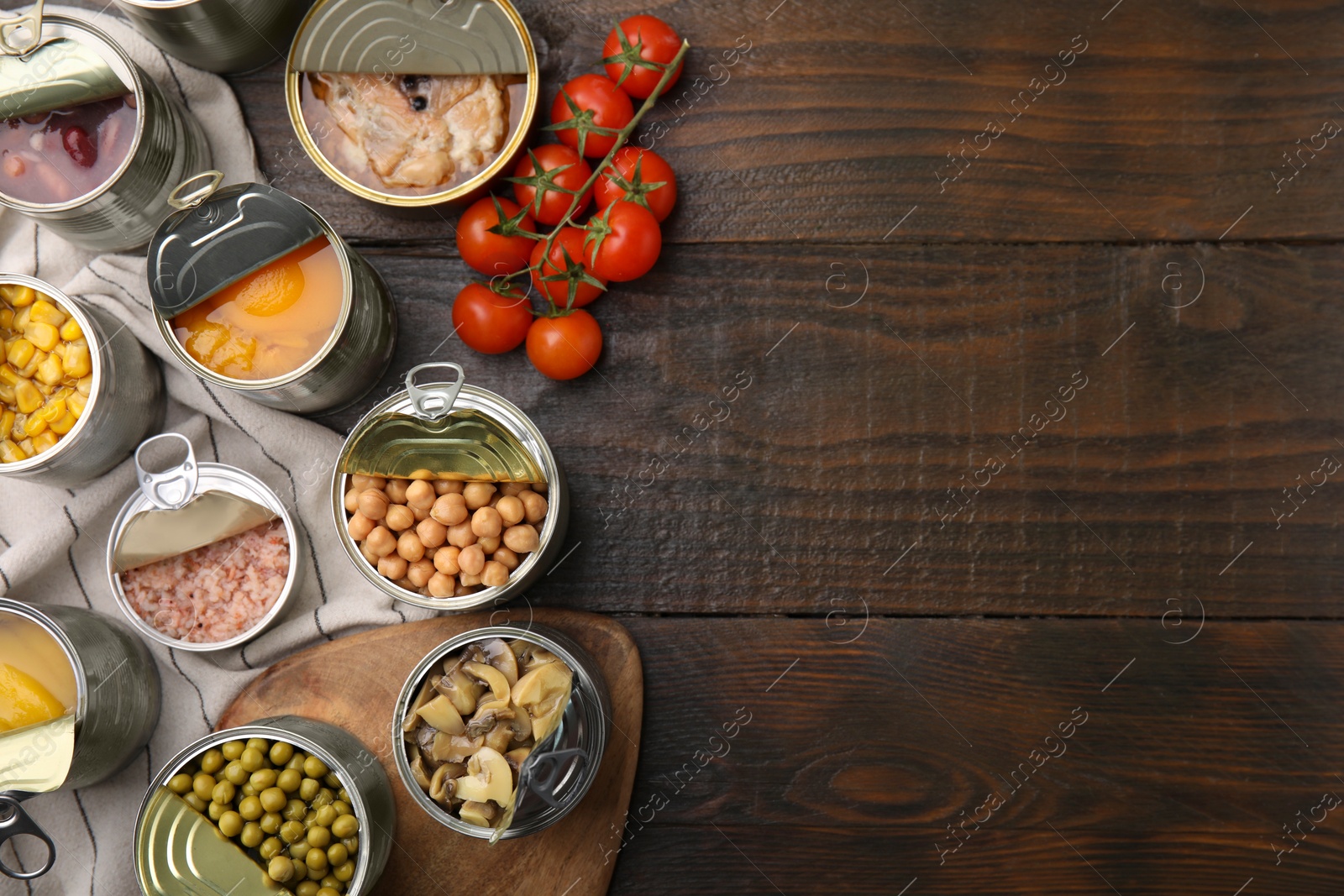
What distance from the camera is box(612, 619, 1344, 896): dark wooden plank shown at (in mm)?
1351

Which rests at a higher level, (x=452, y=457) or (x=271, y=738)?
(x=452, y=457)

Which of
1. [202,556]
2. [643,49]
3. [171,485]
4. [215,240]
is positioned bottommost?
[202,556]

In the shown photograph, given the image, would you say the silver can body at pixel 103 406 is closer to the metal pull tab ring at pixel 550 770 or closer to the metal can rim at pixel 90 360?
the metal can rim at pixel 90 360

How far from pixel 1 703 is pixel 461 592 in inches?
25.5

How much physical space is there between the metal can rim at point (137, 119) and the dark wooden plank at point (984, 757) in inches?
38.6

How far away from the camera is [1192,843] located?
1358 millimetres

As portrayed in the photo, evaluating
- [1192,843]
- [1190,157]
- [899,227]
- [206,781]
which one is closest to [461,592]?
[206,781]

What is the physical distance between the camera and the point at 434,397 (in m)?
1.22

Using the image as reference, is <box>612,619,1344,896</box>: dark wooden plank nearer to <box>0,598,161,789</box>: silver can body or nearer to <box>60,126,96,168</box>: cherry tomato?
<box>0,598,161,789</box>: silver can body

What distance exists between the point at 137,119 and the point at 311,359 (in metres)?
0.43

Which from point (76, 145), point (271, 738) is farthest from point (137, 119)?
point (271, 738)

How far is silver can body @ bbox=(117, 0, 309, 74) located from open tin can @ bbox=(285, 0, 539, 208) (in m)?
0.07

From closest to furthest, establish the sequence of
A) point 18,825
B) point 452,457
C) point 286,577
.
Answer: point 18,825
point 452,457
point 286,577

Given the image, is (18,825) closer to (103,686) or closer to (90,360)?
(103,686)
